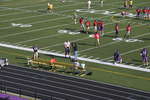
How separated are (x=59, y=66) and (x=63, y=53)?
414 cm

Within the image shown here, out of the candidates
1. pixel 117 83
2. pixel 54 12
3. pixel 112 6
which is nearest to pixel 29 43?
pixel 117 83

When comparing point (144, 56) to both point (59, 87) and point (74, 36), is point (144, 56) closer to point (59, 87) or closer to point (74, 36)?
point (59, 87)

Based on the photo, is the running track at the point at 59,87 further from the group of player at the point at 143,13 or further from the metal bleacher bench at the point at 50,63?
the group of player at the point at 143,13

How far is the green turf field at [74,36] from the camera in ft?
89.4

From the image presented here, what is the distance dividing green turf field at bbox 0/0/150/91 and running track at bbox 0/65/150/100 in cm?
122

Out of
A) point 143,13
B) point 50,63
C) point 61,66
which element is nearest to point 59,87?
point 61,66

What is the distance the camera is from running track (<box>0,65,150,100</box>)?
23141 mm

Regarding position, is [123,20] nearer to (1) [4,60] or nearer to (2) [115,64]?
(2) [115,64]

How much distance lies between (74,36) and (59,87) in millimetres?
13469

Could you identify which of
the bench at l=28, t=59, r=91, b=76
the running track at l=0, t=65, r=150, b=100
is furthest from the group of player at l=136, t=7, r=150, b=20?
the running track at l=0, t=65, r=150, b=100

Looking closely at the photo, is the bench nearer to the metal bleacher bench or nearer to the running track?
the metal bleacher bench

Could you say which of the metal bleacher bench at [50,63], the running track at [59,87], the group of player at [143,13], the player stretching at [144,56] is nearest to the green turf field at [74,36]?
the player stretching at [144,56]

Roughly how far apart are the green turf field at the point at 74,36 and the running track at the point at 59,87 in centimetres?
122

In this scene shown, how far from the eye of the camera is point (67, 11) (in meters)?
50.6
